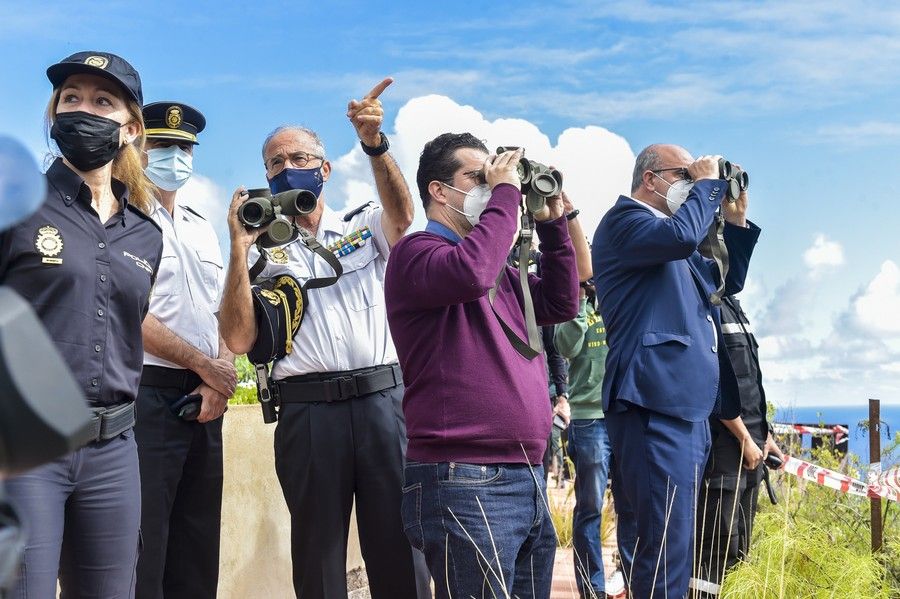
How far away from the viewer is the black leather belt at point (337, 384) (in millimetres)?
3797

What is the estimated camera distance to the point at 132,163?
3.35 meters

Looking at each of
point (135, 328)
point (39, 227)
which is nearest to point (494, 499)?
point (135, 328)

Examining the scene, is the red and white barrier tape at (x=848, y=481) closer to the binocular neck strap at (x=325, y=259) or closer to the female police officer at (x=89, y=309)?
the binocular neck strap at (x=325, y=259)

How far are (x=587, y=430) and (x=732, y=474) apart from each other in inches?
70.8

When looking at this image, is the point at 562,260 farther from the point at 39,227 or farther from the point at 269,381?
the point at 39,227

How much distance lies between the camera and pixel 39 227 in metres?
2.86

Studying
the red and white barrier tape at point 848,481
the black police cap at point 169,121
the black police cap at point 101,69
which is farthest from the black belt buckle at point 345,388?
the red and white barrier tape at point 848,481

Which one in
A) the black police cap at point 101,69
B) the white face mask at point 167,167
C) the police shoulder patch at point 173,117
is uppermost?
the police shoulder patch at point 173,117

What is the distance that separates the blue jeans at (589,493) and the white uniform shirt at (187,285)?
2.52 m

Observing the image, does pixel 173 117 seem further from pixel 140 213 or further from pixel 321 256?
pixel 140 213

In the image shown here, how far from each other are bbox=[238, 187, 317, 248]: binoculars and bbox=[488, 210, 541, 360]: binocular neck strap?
0.87 meters

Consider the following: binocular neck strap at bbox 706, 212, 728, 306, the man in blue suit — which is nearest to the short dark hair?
the man in blue suit

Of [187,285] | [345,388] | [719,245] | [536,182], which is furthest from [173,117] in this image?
[719,245]

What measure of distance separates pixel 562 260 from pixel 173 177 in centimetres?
191
